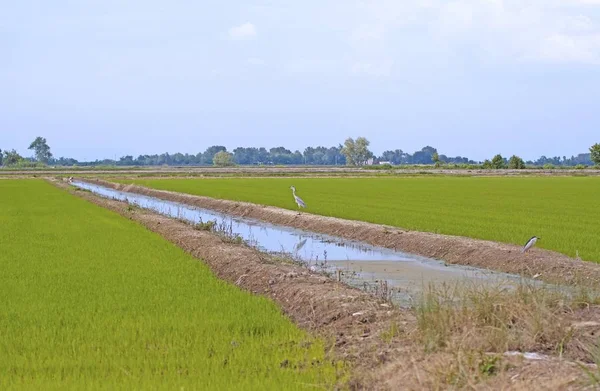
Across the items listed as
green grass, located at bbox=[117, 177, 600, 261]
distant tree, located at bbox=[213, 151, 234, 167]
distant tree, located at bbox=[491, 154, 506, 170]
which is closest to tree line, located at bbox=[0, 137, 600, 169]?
distant tree, located at bbox=[213, 151, 234, 167]

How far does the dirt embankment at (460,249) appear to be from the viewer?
10.6 meters

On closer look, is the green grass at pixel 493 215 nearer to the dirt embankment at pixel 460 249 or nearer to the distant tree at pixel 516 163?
the dirt embankment at pixel 460 249

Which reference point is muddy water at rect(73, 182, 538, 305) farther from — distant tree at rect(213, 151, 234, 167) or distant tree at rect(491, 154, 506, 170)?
distant tree at rect(213, 151, 234, 167)

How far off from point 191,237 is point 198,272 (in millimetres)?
5008

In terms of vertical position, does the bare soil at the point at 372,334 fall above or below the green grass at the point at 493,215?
above

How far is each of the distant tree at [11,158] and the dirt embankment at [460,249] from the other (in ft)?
433

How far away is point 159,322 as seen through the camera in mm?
7016

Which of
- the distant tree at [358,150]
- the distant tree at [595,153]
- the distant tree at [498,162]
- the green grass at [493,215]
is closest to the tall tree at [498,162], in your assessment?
the distant tree at [498,162]

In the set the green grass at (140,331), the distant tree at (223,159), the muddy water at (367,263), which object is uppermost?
the distant tree at (223,159)

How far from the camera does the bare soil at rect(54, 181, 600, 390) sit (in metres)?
4.75

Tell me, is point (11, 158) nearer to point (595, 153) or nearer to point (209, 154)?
point (209, 154)

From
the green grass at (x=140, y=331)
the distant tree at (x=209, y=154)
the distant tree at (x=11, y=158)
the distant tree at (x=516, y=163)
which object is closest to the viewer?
the green grass at (x=140, y=331)

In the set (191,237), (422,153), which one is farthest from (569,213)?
(422,153)

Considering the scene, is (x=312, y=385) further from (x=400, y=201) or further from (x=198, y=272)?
(x=400, y=201)
